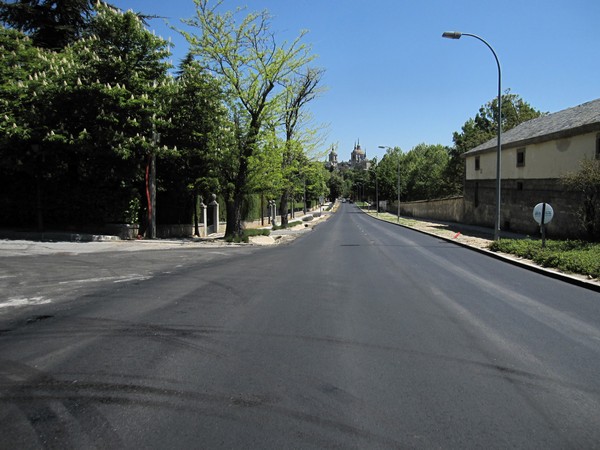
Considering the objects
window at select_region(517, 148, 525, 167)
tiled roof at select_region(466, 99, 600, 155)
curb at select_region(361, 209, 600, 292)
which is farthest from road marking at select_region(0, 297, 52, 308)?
window at select_region(517, 148, 525, 167)

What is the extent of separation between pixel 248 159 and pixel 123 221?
6.63m

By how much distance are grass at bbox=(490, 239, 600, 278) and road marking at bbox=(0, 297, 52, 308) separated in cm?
1144

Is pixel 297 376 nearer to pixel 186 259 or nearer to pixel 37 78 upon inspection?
pixel 186 259

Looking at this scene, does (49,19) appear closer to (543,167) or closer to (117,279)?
(117,279)

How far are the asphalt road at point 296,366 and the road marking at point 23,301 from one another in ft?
0.18

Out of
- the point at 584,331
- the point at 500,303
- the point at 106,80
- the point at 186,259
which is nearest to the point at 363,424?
the point at 584,331

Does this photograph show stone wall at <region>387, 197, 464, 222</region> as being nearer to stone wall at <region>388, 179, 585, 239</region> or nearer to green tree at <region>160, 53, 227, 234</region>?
stone wall at <region>388, 179, 585, 239</region>

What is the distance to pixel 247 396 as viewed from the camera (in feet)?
14.1

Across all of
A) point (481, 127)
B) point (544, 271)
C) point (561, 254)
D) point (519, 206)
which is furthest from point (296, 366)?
point (481, 127)

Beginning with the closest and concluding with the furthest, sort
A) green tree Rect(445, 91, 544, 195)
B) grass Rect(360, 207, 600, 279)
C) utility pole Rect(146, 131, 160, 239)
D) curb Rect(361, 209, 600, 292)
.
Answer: curb Rect(361, 209, 600, 292)
grass Rect(360, 207, 600, 279)
utility pole Rect(146, 131, 160, 239)
green tree Rect(445, 91, 544, 195)

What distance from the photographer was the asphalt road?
367 centimetres

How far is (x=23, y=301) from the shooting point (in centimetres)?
851

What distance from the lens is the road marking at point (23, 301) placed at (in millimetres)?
8227

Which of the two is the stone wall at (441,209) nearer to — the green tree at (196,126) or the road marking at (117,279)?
the green tree at (196,126)
